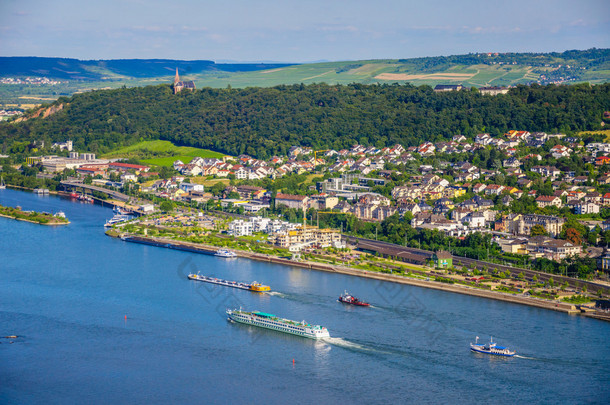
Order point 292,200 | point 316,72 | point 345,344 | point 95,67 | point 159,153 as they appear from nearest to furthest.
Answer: point 345,344 → point 292,200 → point 159,153 → point 316,72 → point 95,67

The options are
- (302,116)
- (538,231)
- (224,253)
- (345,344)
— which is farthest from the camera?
(302,116)

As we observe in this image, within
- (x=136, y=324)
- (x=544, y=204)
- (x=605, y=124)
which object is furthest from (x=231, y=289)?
(x=605, y=124)

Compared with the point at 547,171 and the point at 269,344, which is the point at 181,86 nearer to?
the point at 547,171

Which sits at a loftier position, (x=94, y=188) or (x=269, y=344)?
(x=94, y=188)

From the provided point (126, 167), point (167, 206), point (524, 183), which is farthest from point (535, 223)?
point (126, 167)

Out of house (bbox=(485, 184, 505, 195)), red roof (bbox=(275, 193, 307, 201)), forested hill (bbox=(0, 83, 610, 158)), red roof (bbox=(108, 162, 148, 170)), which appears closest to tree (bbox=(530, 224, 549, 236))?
house (bbox=(485, 184, 505, 195))

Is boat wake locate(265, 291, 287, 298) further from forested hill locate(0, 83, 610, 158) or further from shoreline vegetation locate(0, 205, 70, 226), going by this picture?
forested hill locate(0, 83, 610, 158)

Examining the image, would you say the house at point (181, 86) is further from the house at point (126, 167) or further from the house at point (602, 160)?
the house at point (602, 160)
